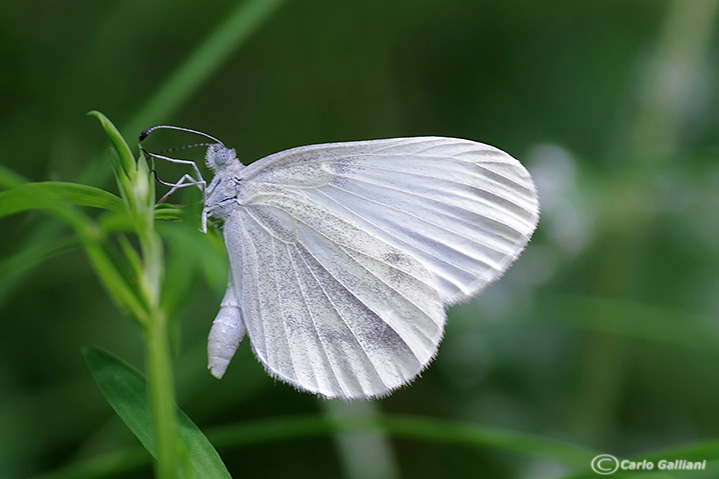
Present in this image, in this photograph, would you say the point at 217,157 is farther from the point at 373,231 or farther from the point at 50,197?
the point at 50,197

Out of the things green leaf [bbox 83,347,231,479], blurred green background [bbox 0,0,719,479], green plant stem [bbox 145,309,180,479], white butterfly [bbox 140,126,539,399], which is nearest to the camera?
green plant stem [bbox 145,309,180,479]

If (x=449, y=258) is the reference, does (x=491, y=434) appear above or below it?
below

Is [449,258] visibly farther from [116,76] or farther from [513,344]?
[116,76]

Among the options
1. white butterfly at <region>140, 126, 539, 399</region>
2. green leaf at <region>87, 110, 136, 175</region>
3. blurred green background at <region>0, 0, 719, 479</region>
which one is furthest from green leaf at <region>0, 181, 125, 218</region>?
blurred green background at <region>0, 0, 719, 479</region>

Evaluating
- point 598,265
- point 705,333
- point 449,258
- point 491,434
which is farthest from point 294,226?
point 598,265

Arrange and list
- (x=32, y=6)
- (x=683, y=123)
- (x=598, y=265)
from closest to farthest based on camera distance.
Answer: (x=32, y=6)
(x=598, y=265)
(x=683, y=123)

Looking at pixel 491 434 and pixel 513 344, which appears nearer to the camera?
pixel 491 434

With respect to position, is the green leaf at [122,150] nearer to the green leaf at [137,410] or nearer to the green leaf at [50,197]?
the green leaf at [50,197]
